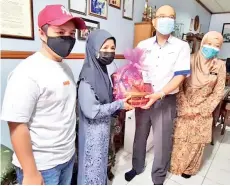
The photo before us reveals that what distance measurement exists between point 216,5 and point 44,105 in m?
6.15

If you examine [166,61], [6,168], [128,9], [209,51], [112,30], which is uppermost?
[128,9]

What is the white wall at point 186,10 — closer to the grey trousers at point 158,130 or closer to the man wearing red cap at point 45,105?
the grey trousers at point 158,130

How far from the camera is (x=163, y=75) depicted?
1568mm

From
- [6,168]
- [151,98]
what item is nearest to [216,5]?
[151,98]

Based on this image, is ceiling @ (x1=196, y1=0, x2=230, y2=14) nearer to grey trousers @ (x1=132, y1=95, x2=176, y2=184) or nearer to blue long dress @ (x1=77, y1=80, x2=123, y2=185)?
grey trousers @ (x1=132, y1=95, x2=176, y2=184)

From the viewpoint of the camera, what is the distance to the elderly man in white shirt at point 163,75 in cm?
153

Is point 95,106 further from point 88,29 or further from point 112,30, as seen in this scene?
point 112,30

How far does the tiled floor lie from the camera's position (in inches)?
75.5

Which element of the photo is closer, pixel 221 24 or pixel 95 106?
pixel 95 106

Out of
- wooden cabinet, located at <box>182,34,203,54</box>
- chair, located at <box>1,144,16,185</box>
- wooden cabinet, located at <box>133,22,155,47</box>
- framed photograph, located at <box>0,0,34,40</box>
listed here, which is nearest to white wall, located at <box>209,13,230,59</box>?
wooden cabinet, located at <box>182,34,203,54</box>

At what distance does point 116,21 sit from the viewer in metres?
2.48

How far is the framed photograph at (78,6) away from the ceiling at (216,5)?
4.18m

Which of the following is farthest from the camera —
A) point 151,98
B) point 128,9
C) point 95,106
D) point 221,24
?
point 221,24

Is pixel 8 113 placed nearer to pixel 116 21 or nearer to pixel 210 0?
pixel 116 21
